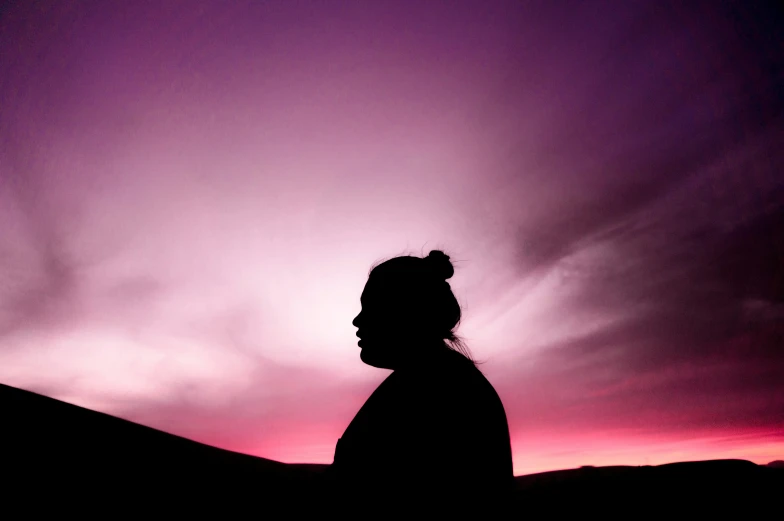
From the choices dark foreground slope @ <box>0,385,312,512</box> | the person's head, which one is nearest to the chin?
the person's head

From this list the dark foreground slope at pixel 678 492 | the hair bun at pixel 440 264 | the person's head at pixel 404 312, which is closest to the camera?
the dark foreground slope at pixel 678 492

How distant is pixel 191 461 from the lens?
1347mm

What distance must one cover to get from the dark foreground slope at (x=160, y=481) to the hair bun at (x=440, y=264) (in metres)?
1.05

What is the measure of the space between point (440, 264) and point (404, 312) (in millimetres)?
Answer: 366

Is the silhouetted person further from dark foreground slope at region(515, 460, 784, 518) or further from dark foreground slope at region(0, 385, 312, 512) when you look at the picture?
dark foreground slope at region(0, 385, 312, 512)

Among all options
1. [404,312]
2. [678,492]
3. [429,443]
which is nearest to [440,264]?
[404,312]

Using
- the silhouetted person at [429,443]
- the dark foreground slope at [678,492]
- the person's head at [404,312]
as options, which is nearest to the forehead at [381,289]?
the person's head at [404,312]

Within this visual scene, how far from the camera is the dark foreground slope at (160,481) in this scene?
0.86m

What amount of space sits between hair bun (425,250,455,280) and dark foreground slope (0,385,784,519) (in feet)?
3.45

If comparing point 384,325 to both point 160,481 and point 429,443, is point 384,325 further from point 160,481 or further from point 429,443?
point 160,481

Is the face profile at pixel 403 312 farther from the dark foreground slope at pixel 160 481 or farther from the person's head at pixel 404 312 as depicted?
the dark foreground slope at pixel 160 481

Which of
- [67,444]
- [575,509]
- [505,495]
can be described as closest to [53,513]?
[67,444]

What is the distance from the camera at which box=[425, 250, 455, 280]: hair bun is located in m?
1.96

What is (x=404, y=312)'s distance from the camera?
181 centimetres
